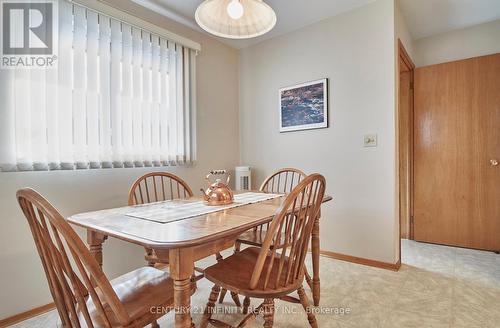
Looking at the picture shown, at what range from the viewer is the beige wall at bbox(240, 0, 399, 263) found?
7.55 feet

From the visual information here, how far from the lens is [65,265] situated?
80 cm

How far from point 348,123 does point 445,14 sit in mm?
1451

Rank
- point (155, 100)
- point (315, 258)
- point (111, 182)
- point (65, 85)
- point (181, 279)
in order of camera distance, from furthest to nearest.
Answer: point (155, 100) → point (111, 182) → point (65, 85) → point (315, 258) → point (181, 279)

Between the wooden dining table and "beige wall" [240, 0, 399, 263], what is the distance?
1.42 metres

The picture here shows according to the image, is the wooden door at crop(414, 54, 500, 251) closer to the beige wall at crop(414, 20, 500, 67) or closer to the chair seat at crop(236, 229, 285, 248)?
the beige wall at crop(414, 20, 500, 67)

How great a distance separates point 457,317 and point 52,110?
2.87m

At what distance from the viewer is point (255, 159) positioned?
322 centimetres

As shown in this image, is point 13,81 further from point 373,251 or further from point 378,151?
point 373,251

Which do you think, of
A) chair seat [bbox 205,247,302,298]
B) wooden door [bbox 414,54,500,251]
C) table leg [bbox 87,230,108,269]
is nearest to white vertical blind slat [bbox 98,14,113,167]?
table leg [bbox 87,230,108,269]

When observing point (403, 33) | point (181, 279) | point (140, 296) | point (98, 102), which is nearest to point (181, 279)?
point (181, 279)

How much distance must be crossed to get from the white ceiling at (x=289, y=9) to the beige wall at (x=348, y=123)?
0.09 m

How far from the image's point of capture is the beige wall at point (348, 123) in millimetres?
2303

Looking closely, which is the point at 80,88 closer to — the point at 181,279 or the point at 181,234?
→ the point at 181,234

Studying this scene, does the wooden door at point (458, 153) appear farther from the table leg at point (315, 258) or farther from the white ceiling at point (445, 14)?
the table leg at point (315, 258)
